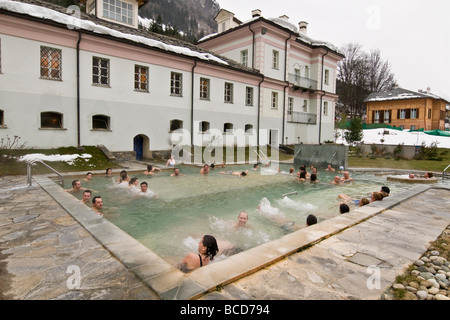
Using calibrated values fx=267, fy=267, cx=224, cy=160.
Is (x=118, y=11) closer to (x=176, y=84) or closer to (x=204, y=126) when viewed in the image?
(x=176, y=84)

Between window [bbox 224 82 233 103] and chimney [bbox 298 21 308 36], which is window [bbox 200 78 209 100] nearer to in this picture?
window [bbox 224 82 233 103]

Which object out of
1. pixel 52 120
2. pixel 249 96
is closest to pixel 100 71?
pixel 52 120

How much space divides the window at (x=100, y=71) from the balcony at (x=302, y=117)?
61.1 ft

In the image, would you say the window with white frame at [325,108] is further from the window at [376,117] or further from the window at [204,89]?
the window at [204,89]

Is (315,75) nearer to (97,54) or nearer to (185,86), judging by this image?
(185,86)

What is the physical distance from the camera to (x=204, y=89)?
2089 centimetres

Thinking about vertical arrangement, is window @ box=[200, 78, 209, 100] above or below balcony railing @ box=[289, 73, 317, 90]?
below

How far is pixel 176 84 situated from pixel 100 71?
523 cm

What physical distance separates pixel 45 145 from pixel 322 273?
1505cm

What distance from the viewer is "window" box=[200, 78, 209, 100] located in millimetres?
20603

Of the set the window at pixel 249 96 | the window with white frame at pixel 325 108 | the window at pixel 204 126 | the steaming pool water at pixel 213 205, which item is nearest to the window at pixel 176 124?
the window at pixel 204 126

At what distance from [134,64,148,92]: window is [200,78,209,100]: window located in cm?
449

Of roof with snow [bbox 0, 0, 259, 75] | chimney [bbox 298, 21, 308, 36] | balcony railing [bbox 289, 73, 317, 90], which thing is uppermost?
chimney [bbox 298, 21, 308, 36]

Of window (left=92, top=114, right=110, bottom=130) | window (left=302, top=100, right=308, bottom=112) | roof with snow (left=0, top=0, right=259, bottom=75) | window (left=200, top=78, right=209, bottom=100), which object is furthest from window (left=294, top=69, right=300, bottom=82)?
window (left=92, top=114, right=110, bottom=130)
